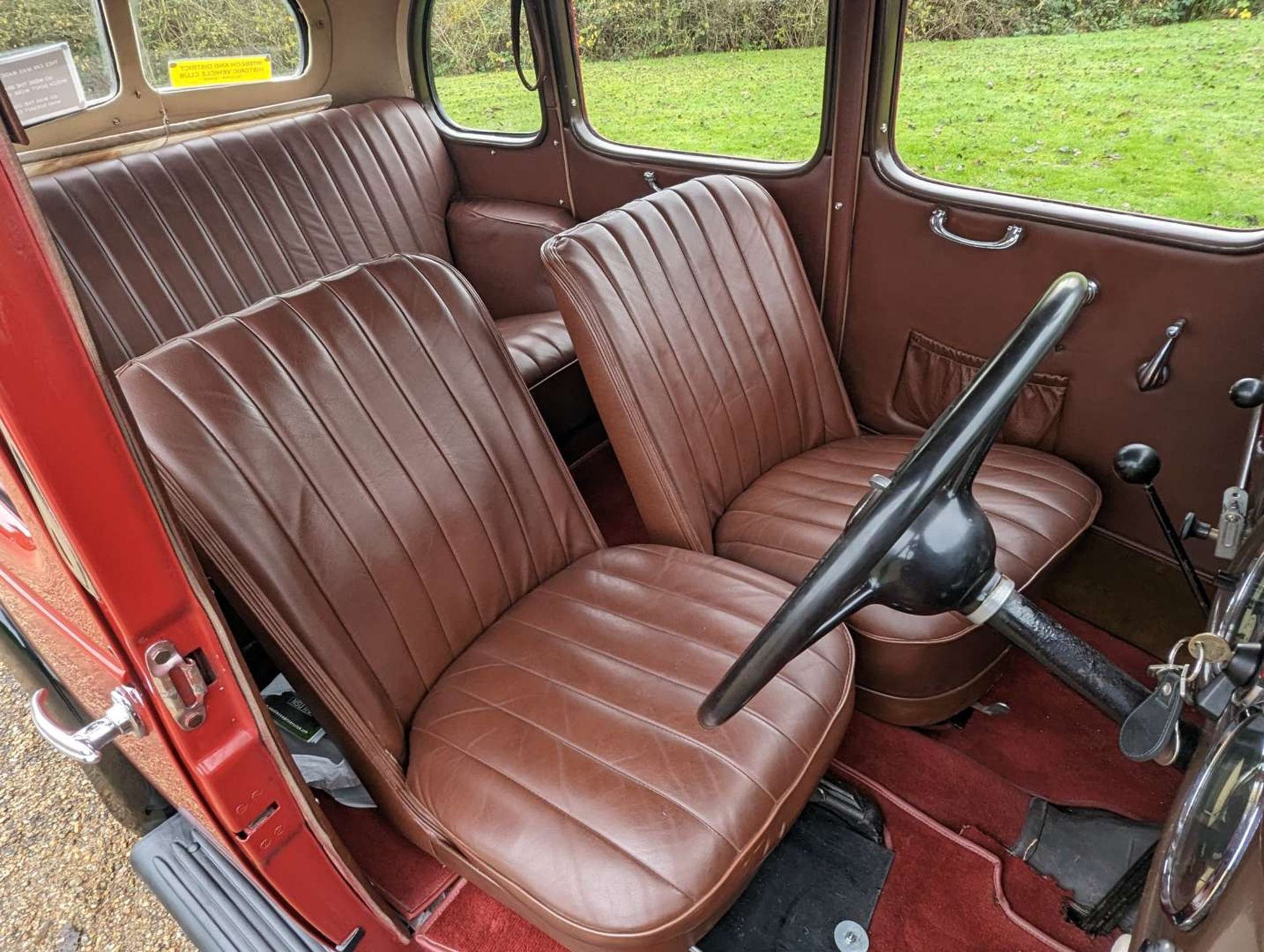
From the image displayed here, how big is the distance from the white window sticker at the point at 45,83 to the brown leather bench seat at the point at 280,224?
19 cm

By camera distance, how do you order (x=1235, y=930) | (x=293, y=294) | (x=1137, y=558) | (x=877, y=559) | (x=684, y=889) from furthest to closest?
1. (x=1137, y=558)
2. (x=293, y=294)
3. (x=684, y=889)
4. (x=877, y=559)
5. (x=1235, y=930)

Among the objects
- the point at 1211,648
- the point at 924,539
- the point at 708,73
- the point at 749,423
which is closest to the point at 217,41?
the point at 708,73

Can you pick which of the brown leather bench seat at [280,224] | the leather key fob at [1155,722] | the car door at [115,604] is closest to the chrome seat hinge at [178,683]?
the car door at [115,604]

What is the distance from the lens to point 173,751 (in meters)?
0.83

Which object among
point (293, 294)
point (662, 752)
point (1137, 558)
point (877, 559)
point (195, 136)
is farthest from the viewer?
point (195, 136)

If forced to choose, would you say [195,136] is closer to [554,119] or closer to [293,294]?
[554,119]

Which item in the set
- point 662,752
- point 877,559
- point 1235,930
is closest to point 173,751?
point 662,752

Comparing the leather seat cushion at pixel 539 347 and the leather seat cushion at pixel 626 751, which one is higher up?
the leather seat cushion at pixel 626 751

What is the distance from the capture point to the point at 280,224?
2.55m

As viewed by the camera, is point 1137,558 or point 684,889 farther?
point 1137,558

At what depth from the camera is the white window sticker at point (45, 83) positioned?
217cm

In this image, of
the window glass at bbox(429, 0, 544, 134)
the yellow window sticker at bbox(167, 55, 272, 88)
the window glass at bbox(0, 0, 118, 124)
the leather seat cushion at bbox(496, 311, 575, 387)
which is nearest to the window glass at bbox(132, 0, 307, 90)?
the yellow window sticker at bbox(167, 55, 272, 88)

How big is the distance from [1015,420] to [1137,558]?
41 centimetres

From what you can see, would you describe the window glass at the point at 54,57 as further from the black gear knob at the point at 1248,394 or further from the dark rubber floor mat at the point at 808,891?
the black gear knob at the point at 1248,394
